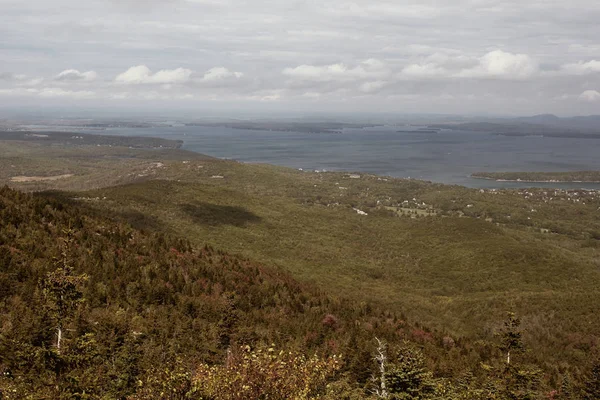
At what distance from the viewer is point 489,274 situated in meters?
74.9

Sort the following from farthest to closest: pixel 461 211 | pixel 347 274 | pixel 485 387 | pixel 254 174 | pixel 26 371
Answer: pixel 254 174 < pixel 461 211 < pixel 347 274 < pixel 485 387 < pixel 26 371

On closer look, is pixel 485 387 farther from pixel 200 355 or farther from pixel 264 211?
pixel 264 211

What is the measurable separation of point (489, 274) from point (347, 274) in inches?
1052

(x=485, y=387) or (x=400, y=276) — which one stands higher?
(x=485, y=387)

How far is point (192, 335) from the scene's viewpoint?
26.0m

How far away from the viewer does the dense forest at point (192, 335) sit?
42.5 ft

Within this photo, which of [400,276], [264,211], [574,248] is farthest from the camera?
[574,248]

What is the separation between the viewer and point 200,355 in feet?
74.4

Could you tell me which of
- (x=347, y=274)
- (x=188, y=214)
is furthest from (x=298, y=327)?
(x=188, y=214)

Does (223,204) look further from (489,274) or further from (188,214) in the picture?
(489,274)

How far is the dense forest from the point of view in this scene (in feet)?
42.5

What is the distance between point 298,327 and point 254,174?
527ft

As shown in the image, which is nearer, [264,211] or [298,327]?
[298,327]

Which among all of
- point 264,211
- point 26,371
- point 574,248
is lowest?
point 574,248
